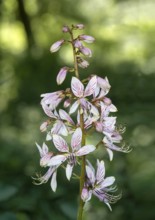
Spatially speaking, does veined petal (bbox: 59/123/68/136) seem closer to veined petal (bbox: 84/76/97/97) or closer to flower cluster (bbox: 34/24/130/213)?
flower cluster (bbox: 34/24/130/213)

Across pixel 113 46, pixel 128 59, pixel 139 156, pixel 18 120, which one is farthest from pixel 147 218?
pixel 113 46

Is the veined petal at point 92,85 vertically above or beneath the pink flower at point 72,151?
above

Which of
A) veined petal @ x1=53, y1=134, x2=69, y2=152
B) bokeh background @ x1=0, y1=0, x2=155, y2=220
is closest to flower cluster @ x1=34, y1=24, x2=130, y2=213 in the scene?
veined petal @ x1=53, y1=134, x2=69, y2=152

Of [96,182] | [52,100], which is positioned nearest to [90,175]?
[96,182]

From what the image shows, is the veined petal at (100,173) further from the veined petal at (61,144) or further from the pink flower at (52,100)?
the pink flower at (52,100)

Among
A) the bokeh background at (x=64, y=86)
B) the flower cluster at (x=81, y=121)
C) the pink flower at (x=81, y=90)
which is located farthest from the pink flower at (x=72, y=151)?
the bokeh background at (x=64, y=86)

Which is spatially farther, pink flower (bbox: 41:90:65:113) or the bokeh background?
the bokeh background

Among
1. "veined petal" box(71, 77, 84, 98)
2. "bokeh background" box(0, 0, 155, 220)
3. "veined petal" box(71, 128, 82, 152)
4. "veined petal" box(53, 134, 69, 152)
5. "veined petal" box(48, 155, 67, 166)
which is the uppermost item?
"veined petal" box(71, 77, 84, 98)
